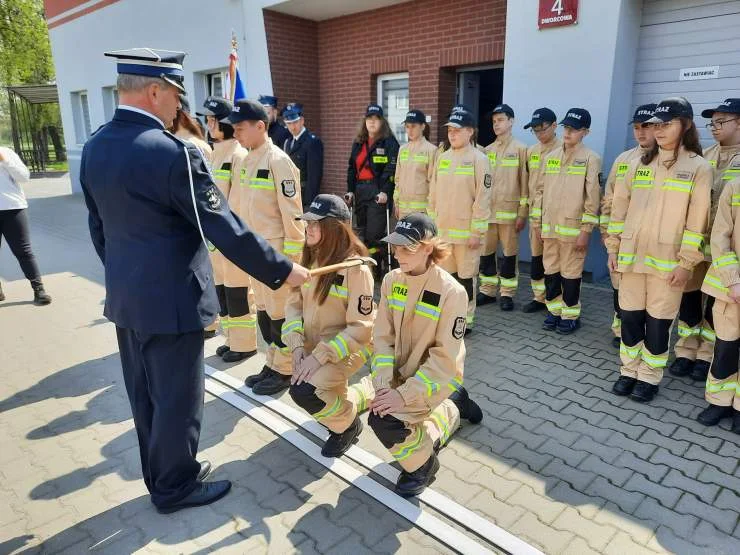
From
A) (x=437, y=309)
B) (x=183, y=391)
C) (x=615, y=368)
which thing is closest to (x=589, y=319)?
(x=615, y=368)

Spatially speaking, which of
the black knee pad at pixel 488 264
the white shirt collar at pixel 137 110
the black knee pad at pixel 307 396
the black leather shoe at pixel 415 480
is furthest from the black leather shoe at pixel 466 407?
the black knee pad at pixel 488 264

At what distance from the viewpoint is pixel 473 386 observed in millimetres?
4254

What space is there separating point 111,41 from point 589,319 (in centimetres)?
1378

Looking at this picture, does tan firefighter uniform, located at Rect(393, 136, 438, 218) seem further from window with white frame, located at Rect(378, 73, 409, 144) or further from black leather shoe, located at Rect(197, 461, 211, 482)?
black leather shoe, located at Rect(197, 461, 211, 482)

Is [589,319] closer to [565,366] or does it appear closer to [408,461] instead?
[565,366]

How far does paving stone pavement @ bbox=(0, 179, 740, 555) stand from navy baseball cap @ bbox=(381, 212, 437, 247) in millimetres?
1441

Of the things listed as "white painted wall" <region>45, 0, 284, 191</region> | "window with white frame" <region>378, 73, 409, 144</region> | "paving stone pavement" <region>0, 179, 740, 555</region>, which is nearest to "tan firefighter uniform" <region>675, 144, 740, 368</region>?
"paving stone pavement" <region>0, 179, 740, 555</region>

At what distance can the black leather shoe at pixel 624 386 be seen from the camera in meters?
4.05

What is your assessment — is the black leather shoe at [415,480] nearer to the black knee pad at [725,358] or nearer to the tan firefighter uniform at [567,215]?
the black knee pad at [725,358]

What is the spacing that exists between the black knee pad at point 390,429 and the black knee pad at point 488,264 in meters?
3.68

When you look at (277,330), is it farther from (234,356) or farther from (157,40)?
(157,40)

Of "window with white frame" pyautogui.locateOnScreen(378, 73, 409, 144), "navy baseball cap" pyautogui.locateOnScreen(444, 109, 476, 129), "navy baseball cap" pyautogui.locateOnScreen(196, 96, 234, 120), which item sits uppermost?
"window with white frame" pyautogui.locateOnScreen(378, 73, 409, 144)

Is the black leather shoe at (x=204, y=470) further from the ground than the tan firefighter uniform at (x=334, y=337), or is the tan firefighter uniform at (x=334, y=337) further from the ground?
the tan firefighter uniform at (x=334, y=337)

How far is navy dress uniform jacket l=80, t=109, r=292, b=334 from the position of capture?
7.95ft
